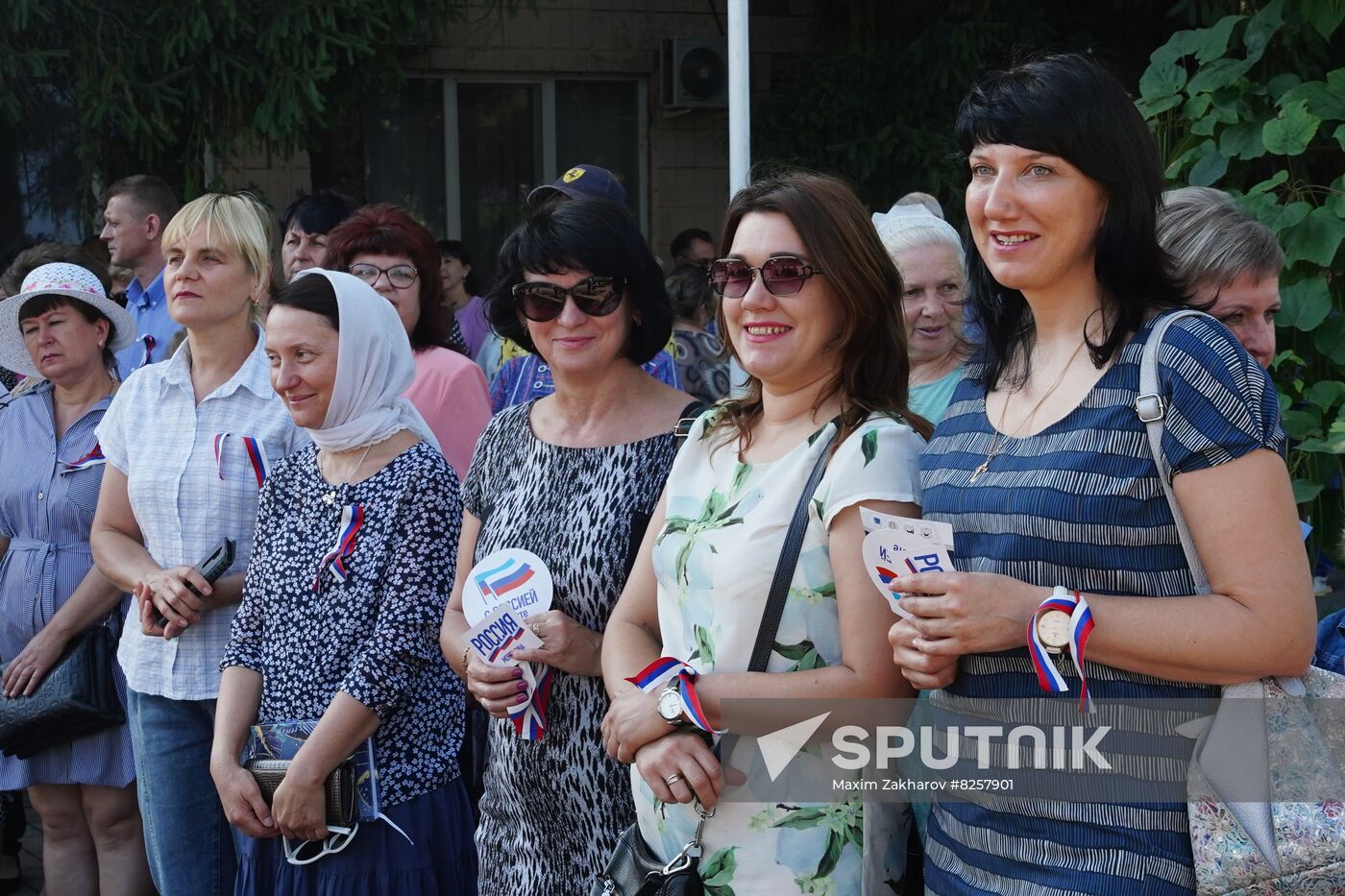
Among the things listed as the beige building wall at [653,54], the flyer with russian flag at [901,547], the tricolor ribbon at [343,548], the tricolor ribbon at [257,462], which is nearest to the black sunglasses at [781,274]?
the flyer with russian flag at [901,547]

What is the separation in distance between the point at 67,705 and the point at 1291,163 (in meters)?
4.14

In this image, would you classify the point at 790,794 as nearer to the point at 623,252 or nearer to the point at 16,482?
the point at 623,252

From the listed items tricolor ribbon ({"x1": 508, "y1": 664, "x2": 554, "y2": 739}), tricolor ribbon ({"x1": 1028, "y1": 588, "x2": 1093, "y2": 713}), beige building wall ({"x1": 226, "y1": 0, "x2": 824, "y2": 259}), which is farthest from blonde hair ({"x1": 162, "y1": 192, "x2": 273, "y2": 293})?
beige building wall ({"x1": 226, "y1": 0, "x2": 824, "y2": 259})

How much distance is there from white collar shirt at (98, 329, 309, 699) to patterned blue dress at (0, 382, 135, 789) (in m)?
0.78

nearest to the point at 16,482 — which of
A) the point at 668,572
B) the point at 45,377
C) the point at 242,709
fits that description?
the point at 45,377

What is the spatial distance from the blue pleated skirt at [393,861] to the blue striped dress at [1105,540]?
1.54 meters

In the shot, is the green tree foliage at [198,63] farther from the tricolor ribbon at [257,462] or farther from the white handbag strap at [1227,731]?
the white handbag strap at [1227,731]

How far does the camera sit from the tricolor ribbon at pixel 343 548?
10.4 ft

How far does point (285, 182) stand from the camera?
414 inches

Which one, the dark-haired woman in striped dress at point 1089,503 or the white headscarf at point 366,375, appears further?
the white headscarf at point 366,375

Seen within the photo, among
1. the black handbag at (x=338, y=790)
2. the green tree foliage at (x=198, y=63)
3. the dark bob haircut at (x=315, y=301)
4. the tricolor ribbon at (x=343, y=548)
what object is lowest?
the black handbag at (x=338, y=790)

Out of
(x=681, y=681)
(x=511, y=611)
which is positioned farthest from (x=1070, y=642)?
(x=511, y=611)

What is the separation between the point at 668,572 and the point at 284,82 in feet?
21.3

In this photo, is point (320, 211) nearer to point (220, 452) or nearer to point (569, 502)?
point (220, 452)
